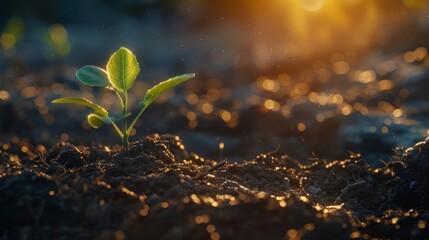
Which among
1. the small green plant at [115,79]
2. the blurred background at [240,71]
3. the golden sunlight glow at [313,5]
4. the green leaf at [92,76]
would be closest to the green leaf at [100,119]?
the small green plant at [115,79]

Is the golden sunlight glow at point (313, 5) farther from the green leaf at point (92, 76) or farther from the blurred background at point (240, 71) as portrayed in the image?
the green leaf at point (92, 76)

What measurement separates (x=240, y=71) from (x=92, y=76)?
7.34m

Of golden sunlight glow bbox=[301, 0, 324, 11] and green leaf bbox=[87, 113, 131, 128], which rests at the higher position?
green leaf bbox=[87, 113, 131, 128]

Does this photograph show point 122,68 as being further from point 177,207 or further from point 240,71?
point 240,71

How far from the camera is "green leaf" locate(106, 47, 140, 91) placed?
106 inches

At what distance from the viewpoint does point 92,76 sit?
2.82 metres

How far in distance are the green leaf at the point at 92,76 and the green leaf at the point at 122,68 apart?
0.27 feet

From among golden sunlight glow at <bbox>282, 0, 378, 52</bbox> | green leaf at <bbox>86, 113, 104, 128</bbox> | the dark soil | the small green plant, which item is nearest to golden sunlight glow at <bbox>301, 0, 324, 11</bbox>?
golden sunlight glow at <bbox>282, 0, 378, 52</bbox>

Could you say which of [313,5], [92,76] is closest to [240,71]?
[313,5]

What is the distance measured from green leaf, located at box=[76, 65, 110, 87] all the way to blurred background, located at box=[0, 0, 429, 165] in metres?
1.05

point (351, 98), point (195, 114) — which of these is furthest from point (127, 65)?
point (351, 98)

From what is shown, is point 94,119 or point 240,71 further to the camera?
point 240,71

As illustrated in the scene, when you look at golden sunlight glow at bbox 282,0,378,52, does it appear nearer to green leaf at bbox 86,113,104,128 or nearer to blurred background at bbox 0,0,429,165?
blurred background at bbox 0,0,429,165

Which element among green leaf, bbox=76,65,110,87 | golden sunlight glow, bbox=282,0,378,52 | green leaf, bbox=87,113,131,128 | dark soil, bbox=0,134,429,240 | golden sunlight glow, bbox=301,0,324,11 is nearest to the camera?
dark soil, bbox=0,134,429,240
